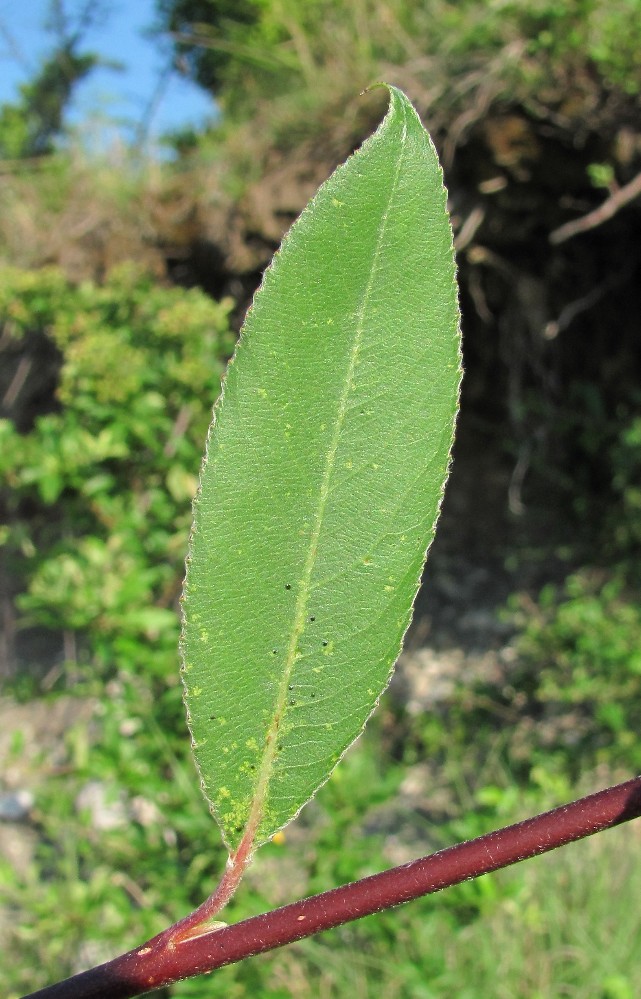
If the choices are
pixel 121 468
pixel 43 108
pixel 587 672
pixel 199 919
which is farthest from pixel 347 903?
pixel 43 108

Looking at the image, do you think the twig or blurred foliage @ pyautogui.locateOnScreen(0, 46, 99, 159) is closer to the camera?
the twig

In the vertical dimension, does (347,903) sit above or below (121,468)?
above

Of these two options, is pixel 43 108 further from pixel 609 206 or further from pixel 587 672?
pixel 587 672

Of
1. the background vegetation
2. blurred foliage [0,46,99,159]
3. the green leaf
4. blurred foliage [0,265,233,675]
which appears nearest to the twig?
the background vegetation

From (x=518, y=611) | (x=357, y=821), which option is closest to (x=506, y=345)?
(x=518, y=611)

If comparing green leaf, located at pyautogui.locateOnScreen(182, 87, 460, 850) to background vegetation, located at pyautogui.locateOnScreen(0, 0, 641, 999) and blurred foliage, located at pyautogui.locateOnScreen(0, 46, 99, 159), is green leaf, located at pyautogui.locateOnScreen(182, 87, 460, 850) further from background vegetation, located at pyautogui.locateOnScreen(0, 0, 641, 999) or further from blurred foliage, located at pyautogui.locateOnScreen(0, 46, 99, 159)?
blurred foliage, located at pyautogui.locateOnScreen(0, 46, 99, 159)

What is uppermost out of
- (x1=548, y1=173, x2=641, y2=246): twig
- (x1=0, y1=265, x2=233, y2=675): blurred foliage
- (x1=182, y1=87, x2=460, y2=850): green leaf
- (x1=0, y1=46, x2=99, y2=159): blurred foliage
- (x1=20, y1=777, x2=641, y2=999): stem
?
(x1=182, y1=87, x2=460, y2=850): green leaf

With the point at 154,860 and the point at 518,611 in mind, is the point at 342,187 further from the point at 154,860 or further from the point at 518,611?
the point at 518,611
